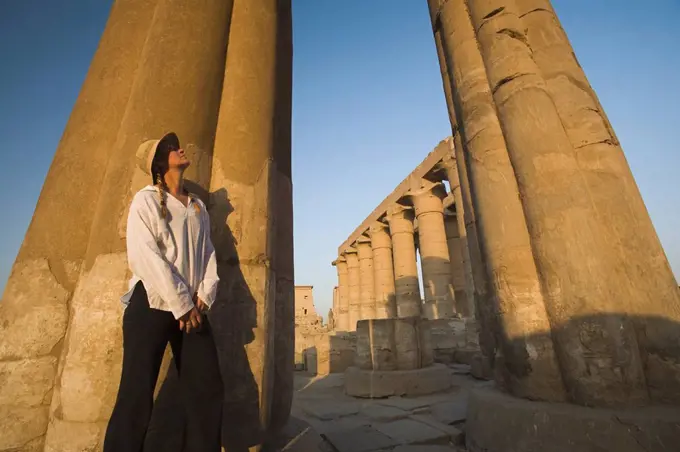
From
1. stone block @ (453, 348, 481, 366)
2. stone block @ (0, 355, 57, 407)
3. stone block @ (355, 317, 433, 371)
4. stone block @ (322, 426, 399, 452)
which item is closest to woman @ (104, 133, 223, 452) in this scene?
stone block @ (0, 355, 57, 407)

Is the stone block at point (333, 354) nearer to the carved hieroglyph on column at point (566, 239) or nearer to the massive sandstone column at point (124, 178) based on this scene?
the carved hieroglyph on column at point (566, 239)

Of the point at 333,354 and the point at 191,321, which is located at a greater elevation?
the point at 191,321

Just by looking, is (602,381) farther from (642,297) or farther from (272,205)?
Answer: (272,205)

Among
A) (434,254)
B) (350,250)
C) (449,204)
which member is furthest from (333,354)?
(350,250)

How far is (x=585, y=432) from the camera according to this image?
76.0 inches

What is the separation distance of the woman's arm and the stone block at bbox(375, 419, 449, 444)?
258cm

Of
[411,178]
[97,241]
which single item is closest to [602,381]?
[97,241]

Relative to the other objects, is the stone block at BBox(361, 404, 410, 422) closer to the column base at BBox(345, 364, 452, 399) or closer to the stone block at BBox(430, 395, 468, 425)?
the stone block at BBox(430, 395, 468, 425)

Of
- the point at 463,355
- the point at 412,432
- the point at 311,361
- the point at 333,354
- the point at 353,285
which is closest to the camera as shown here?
the point at 412,432

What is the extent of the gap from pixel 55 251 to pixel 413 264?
15871 mm

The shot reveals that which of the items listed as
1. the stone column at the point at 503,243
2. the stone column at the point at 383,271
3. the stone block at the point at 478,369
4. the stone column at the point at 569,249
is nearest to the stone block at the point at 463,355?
the stone block at the point at 478,369

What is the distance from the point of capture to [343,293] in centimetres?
2647

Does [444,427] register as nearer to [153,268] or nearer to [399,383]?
[399,383]

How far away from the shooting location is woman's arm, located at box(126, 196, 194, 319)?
56.5 inches
